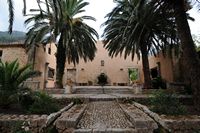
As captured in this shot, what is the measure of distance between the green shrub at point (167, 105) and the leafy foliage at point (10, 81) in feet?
16.3

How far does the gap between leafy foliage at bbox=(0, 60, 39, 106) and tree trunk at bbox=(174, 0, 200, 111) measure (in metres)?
7.06

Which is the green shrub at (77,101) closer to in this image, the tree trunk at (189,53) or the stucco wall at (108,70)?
the tree trunk at (189,53)

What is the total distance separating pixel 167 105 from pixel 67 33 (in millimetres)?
11615

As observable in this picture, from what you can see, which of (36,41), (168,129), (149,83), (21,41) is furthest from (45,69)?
(168,129)

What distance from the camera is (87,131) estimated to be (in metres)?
4.89

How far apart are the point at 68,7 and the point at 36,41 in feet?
13.5

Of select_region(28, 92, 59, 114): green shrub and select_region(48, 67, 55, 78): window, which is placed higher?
select_region(48, 67, 55, 78): window

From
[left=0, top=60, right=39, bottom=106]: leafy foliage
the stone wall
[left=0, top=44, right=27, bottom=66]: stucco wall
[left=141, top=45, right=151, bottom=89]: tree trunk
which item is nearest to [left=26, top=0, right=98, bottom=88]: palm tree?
[left=0, top=44, right=27, bottom=66]: stucco wall

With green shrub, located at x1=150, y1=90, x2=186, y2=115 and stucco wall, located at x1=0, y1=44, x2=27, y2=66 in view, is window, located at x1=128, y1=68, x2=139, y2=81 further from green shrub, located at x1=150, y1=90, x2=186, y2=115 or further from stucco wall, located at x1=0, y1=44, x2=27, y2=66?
green shrub, located at x1=150, y1=90, x2=186, y2=115

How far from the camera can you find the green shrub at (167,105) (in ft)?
20.5

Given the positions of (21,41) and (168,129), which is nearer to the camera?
(168,129)

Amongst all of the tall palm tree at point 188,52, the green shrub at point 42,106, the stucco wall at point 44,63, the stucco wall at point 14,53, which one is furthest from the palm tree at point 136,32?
the green shrub at point 42,106

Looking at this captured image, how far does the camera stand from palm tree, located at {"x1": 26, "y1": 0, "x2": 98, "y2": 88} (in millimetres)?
16484

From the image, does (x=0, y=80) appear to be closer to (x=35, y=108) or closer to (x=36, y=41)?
(x=35, y=108)
